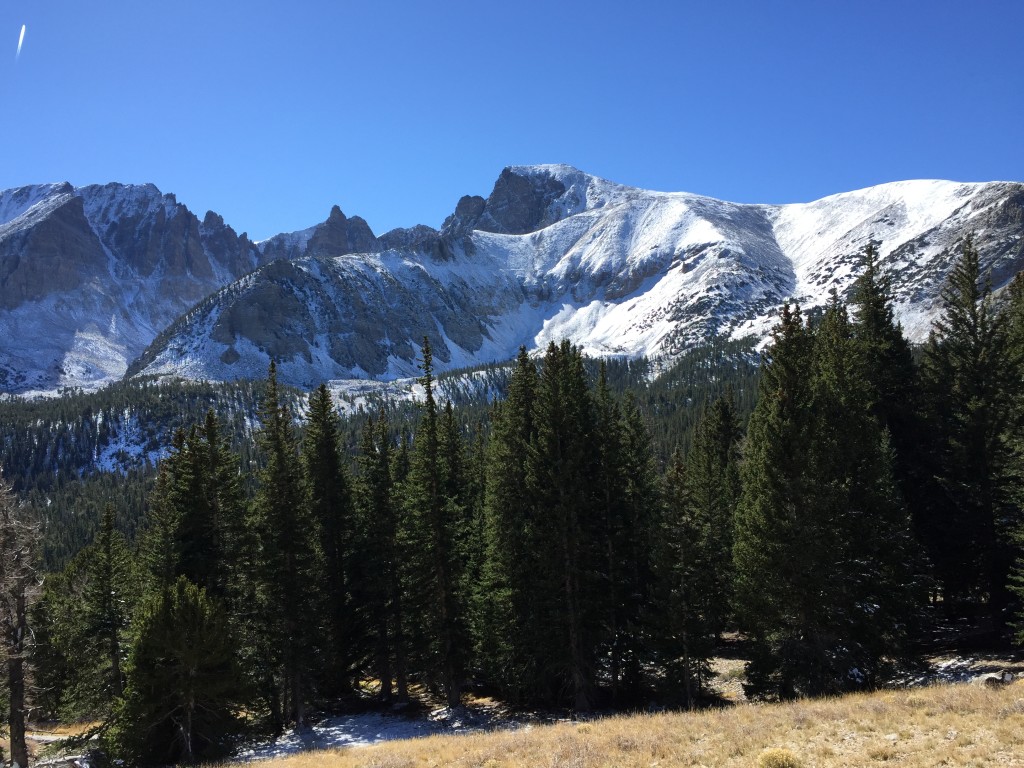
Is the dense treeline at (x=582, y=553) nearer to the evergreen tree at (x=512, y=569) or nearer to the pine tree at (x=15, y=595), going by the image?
the evergreen tree at (x=512, y=569)

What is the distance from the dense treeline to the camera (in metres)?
22.0

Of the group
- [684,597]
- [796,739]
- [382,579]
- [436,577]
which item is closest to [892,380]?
[684,597]

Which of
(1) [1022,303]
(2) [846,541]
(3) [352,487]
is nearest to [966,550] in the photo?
(2) [846,541]

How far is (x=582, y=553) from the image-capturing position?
86.1 ft

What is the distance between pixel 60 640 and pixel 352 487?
69.0 feet

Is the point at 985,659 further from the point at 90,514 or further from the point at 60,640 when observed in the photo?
the point at 90,514

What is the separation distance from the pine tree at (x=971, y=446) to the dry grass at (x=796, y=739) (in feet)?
37.6

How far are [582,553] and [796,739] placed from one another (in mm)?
13357

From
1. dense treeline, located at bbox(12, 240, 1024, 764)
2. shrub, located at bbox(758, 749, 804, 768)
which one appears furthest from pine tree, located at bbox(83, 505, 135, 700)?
shrub, located at bbox(758, 749, 804, 768)

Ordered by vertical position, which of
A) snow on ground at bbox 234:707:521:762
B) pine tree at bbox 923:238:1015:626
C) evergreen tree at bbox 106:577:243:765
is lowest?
snow on ground at bbox 234:707:521:762

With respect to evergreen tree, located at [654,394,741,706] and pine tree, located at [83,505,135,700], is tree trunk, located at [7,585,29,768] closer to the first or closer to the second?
pine tree, located at [83,505,135,700]

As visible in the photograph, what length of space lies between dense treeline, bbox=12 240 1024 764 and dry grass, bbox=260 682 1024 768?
214 inches

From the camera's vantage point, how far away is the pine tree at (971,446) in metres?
25.4

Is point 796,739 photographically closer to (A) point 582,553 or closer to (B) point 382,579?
(A) point 582,553
